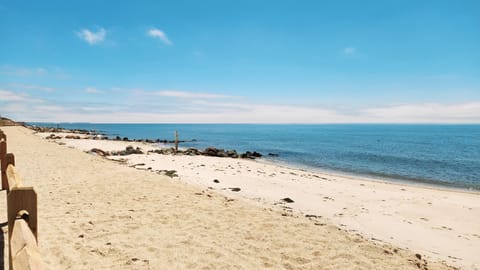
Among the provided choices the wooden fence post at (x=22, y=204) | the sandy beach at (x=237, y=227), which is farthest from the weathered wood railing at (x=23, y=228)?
the sandy beach at (x=237, y=227)

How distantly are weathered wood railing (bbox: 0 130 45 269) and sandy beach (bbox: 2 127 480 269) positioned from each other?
253cm

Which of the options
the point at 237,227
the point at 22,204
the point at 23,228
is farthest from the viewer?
the point at 237,227

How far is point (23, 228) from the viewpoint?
2.53 metres

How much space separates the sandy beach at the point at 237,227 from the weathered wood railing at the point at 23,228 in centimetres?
253

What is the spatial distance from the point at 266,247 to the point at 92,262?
3.09 m

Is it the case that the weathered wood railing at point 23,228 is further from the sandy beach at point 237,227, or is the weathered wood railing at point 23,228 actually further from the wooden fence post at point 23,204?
the sandy beach at point 237,227

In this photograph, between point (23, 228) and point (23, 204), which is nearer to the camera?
point (23, 228)

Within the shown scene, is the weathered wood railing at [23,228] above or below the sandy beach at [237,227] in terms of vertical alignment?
above

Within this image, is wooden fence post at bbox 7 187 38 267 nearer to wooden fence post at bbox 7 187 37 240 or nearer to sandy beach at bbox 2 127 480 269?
wooden fence post at bbox 7 187 37 240

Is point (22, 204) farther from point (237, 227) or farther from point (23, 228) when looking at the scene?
point (237, 227)

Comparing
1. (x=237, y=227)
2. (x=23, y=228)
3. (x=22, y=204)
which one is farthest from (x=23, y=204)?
(x=237, y=227)

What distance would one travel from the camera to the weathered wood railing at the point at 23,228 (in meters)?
2.12

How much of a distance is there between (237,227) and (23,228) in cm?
532

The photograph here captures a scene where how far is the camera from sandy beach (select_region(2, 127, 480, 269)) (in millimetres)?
5621
